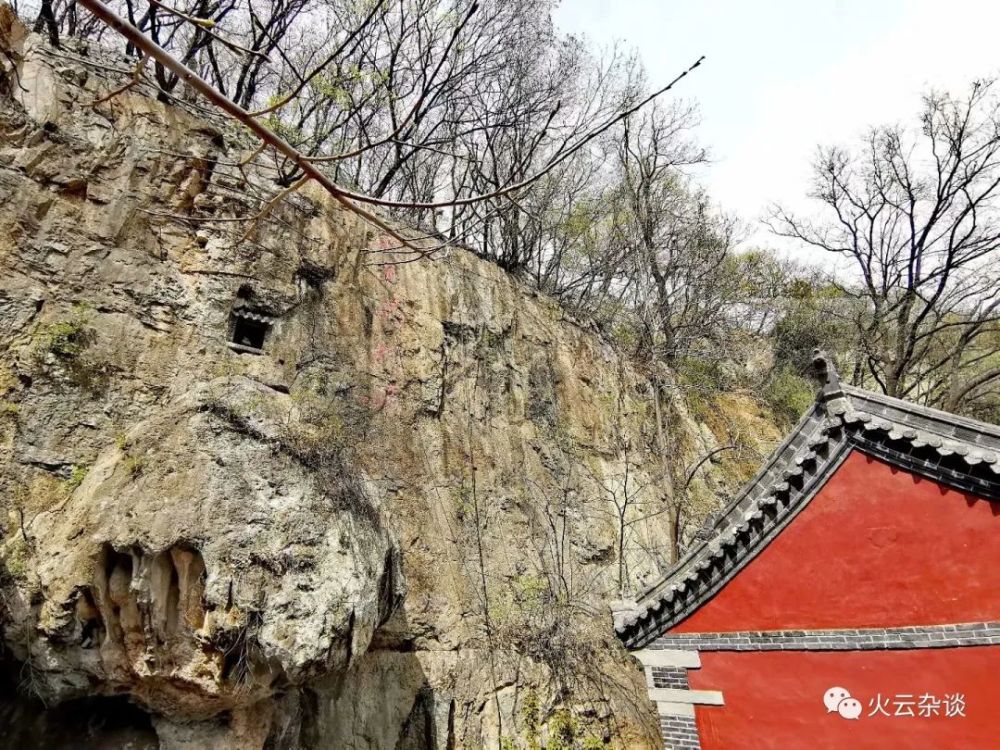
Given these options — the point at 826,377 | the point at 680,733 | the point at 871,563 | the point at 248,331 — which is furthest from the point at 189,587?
the point at 826,377

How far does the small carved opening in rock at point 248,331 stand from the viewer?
35.2 feet

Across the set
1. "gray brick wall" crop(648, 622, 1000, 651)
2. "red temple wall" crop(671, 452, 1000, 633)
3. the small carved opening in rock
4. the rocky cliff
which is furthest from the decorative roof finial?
the small carved opening in rock

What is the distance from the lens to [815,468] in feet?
25.1

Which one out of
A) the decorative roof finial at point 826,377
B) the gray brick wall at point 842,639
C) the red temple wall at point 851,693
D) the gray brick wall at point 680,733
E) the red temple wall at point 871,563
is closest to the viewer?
the red temple wall at point 851,693

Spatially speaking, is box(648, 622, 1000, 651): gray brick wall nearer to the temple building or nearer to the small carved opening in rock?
the temple building

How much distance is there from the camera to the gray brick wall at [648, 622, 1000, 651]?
6305mm

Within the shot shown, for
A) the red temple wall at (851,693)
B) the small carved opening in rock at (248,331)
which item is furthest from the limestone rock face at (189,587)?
the red temple wall at (851,693)

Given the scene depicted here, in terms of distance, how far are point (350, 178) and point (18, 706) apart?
13138mm

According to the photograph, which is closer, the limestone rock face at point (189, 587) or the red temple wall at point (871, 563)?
the red temple wall at point (871, 563)

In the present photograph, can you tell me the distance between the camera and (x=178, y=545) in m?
6.74

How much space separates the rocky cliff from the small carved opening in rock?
0.05 m

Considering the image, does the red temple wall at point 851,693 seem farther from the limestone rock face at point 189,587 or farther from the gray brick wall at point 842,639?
the limestone rock face at point 189,587

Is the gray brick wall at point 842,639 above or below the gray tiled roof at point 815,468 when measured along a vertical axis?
below

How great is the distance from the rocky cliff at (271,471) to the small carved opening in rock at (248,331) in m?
0.05
